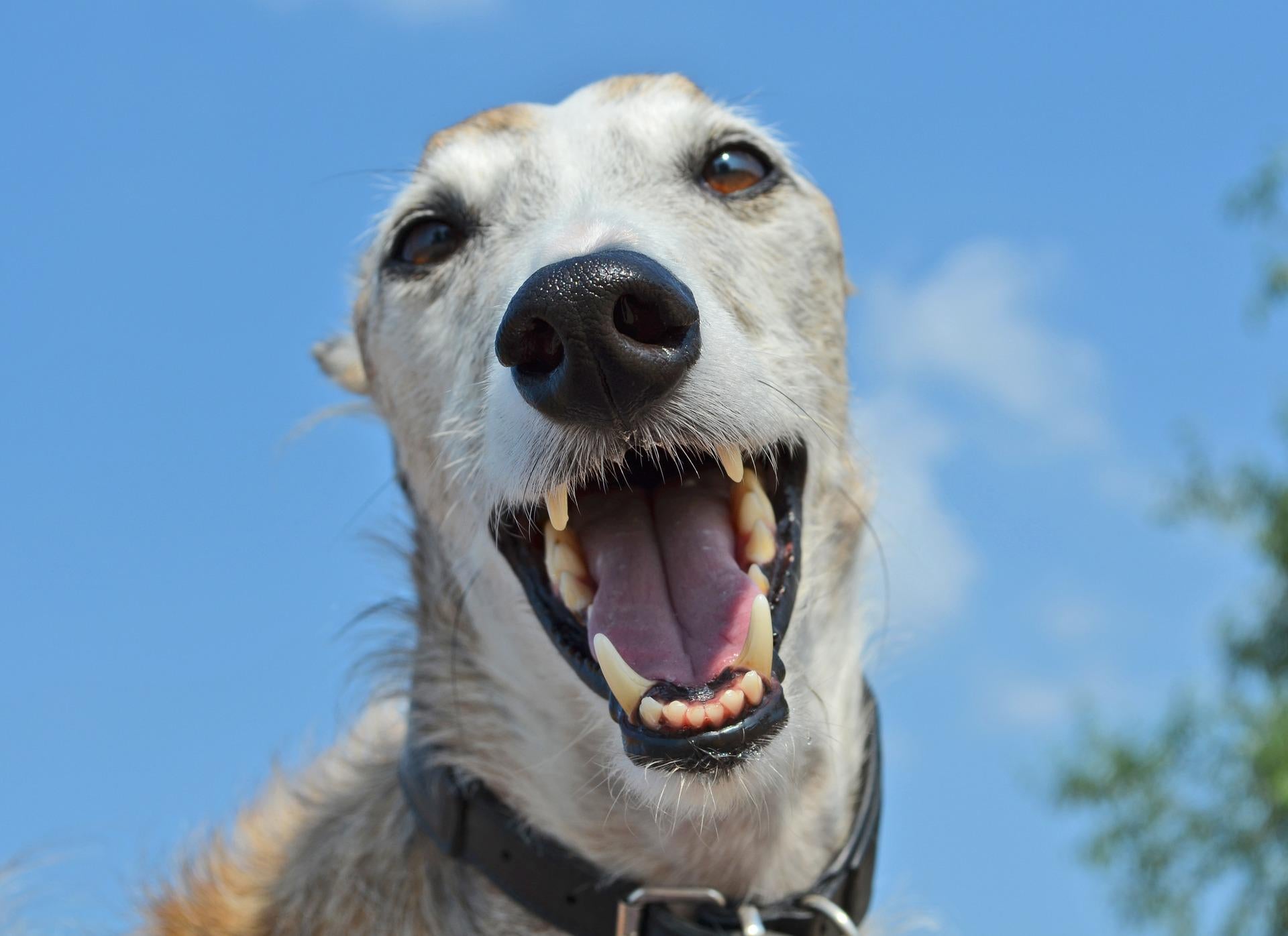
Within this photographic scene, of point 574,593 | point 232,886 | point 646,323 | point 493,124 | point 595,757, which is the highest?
point 493,124

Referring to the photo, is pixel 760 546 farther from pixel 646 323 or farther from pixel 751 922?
pixel 751 922

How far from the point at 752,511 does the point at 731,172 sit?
1.09m

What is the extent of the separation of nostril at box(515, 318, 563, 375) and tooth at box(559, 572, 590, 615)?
0.54 metres

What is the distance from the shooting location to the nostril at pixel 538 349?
2408 mm

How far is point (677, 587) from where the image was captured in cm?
276

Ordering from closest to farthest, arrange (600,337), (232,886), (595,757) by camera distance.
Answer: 1. (600,337)
2. (595,757)
3. (232,886)

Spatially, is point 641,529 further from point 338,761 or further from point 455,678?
point 338,761

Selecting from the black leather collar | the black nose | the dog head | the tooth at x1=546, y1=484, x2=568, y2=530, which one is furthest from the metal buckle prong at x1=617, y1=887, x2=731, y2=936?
the black nose

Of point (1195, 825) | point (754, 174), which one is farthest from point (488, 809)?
point (1195, 825)

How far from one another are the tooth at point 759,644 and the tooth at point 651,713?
0.18 meters

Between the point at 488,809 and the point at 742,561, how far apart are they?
82cm

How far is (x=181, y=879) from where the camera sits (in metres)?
3.53

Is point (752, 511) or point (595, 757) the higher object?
point (752, 511)

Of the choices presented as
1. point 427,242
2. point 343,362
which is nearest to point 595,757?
point 427,242
